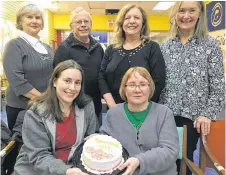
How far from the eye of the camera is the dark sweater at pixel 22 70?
89.1 inches

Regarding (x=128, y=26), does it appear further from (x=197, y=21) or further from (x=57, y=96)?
(x=57, y=96)

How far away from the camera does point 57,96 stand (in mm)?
1876

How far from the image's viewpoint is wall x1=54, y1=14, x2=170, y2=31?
13.1 meters

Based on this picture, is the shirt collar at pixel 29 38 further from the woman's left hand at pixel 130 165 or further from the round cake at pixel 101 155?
the woman's left hand at pixel 130 165

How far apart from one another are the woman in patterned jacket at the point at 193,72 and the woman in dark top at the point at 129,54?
0.35ft

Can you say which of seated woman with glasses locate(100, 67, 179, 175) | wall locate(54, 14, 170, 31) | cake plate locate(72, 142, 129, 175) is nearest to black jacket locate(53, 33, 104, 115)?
seated woman with glasses locate(100, 67, 179, 175)

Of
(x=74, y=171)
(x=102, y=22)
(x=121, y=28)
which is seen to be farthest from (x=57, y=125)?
(x=102, y=22)

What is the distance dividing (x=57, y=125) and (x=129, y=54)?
0.88 metres

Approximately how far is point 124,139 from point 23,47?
1267 mm

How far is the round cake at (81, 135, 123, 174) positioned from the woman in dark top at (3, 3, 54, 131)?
895 millimetres

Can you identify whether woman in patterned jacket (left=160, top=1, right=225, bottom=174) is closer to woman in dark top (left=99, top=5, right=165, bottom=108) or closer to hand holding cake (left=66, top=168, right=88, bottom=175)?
woman in dark top (left=99, top=5, right=165, bottom=108)

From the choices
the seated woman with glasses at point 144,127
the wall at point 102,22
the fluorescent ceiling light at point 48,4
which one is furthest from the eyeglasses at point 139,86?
the wall at point 102,22

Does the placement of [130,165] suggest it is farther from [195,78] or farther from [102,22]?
[102,22]

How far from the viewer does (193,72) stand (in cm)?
205
